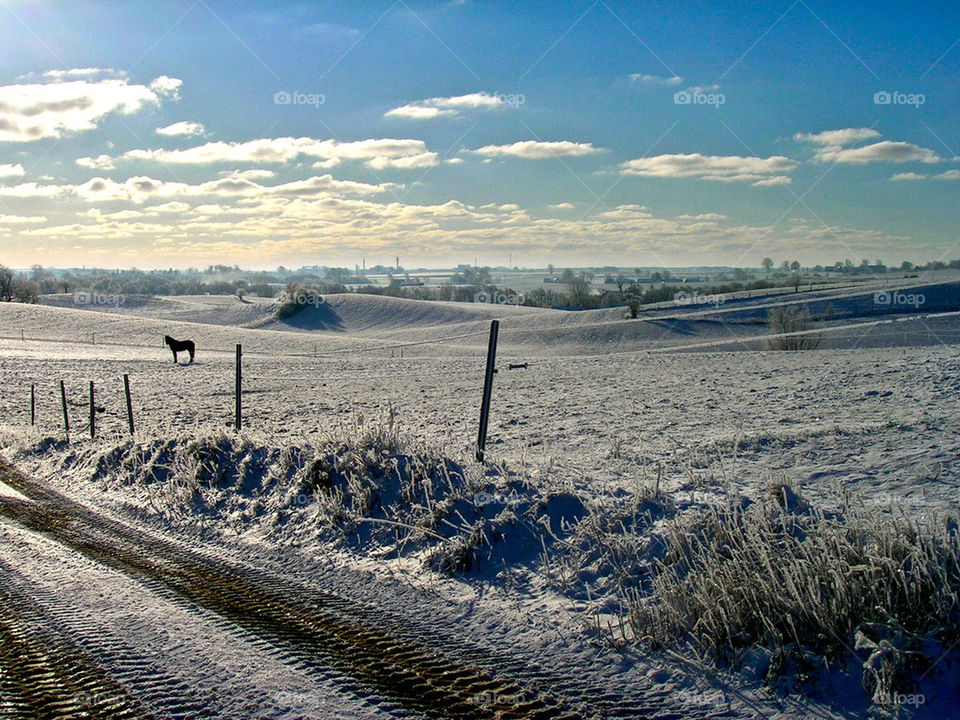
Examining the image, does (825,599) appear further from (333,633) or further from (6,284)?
(6,284)

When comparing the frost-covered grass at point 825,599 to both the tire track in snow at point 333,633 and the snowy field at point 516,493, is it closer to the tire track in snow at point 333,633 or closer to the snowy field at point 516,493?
the snowy field at point 516,493

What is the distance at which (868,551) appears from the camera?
199 inches

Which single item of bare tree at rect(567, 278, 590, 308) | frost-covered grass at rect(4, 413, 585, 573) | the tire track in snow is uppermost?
bare tree at rect(567, 278, 590, 308)

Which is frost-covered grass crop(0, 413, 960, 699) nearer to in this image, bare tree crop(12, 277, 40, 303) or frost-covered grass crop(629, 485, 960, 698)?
frost-covered grass crop(629, 485, 960, 698)

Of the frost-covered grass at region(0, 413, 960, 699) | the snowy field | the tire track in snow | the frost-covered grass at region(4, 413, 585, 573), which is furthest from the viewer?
the frost-covered grass at region(4, 413, 585, 573)

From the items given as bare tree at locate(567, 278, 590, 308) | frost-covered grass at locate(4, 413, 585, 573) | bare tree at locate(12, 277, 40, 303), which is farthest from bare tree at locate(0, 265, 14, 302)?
frost-covered grass at locate(4, 413, 585, 573)

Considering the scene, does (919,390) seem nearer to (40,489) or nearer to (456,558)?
(456,558)

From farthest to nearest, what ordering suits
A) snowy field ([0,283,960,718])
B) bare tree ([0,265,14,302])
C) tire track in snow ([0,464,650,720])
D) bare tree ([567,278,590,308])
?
bare tree ([567,278,590,308]) < bare tree ([0,265,14,302]) < snowy field ([0,283,960,718]) < tire track in snow ([0,464,650,720])

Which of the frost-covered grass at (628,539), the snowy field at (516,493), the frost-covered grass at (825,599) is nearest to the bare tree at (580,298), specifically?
the snowy field at (516,493)

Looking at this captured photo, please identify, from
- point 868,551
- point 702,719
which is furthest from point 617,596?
point 868,551

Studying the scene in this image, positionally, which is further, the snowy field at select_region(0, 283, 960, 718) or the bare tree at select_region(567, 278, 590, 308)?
the bare tree at select_region(567, 278, 590, 308)

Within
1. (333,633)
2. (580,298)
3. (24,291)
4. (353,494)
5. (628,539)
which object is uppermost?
(24,291)

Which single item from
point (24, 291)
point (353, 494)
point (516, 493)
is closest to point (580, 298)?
point (24, 291)

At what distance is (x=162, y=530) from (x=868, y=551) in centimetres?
732
